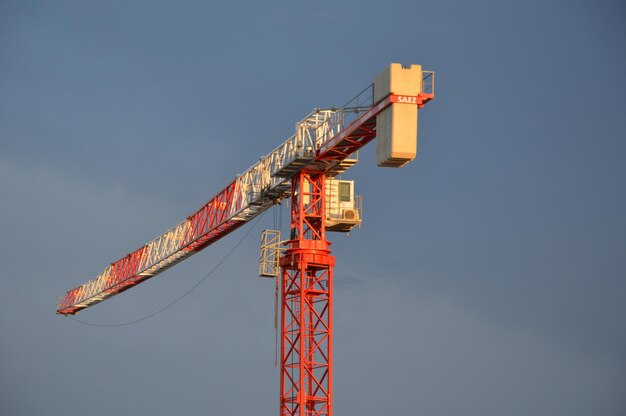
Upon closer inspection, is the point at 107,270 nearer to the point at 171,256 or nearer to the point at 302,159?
the point at 171,256

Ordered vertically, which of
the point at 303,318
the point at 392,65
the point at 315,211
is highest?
the point at 392,65

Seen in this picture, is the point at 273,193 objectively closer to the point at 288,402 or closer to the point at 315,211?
the point at 315,211

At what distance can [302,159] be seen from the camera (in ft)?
359

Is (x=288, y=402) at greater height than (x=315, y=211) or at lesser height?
lesser

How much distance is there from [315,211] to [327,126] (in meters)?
7.97

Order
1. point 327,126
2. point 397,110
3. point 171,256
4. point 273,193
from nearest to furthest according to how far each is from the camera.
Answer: point 397,110 → point 327,126 → point 273,193 → point 171,256

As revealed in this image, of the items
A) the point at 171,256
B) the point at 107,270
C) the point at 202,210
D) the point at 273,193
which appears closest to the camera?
the point at 273,193

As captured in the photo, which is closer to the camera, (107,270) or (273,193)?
(273,193)

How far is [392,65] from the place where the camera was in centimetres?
9900

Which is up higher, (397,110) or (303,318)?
(397,110)

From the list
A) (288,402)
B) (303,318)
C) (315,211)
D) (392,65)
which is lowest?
(288,402)

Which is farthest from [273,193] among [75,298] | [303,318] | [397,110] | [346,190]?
[75,298]

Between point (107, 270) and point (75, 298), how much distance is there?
16686 millimetres

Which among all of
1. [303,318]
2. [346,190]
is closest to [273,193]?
[346,190]
